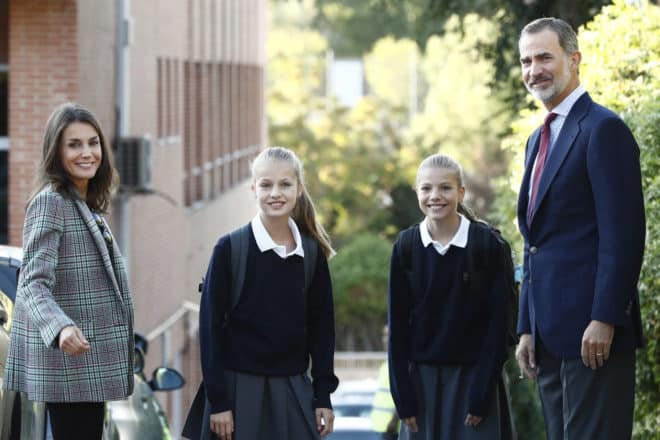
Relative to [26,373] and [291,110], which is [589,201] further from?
[291,110]

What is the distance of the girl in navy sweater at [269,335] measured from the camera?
5973 mm

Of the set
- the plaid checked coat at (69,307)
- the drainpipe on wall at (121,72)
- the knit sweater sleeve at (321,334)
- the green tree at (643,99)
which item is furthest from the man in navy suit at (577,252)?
the drainpipe on wall at (121,72)

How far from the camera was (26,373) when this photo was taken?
5.50 m

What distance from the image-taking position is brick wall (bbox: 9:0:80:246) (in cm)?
1531

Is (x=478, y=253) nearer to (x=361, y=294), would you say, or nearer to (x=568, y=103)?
(x=568, y=103)

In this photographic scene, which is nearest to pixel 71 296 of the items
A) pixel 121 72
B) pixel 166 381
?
pixel 166 381

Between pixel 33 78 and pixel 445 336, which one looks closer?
pixel 445 336

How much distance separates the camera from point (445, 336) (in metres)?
6.22

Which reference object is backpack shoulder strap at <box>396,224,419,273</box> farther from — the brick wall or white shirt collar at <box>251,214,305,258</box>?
the brick wall

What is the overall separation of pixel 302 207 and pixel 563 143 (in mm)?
1267

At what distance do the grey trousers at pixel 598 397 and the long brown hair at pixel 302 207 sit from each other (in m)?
1.20

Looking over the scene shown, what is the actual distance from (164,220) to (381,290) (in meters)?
28.5

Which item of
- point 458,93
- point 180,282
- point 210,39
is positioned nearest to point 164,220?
point 180,282

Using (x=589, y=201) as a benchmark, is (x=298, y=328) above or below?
below
